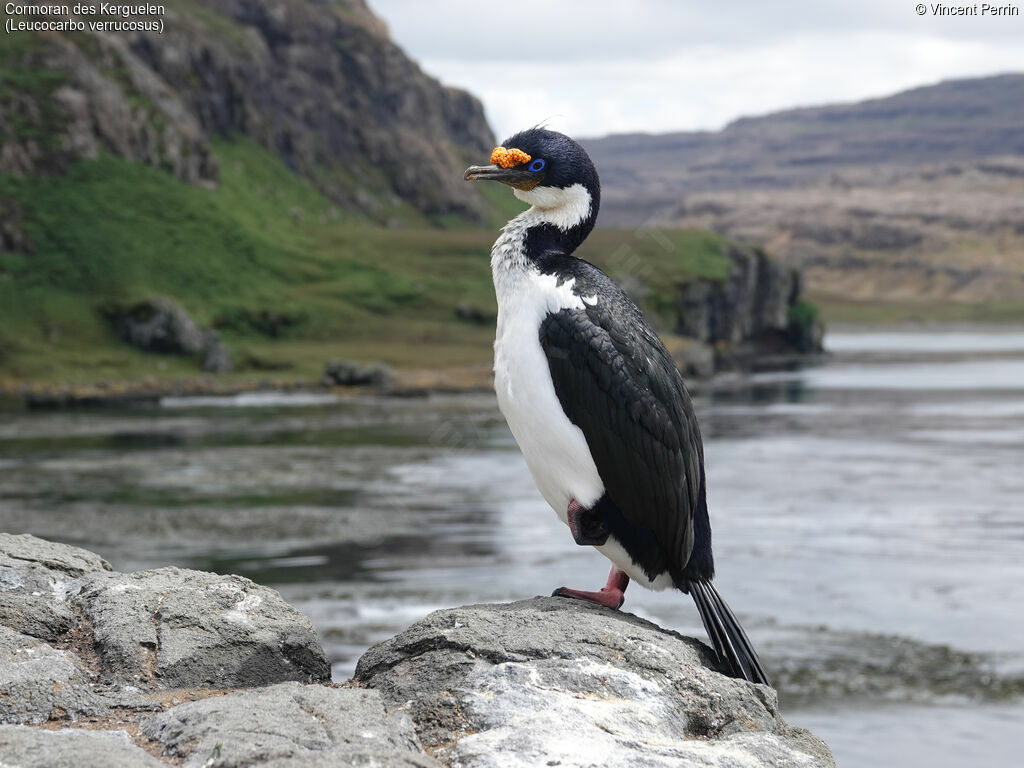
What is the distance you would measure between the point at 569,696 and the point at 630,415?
2.31 metres

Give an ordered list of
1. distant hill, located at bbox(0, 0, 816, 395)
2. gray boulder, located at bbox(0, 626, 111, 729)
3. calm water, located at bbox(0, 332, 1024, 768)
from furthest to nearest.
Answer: distant hill, located at bbox(0, 0, 816, 395) → calm water, located at bbox(0, 332, 1024, 768) → gray boulder, located at bbox(0, 626, 111, 729)

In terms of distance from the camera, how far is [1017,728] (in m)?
27.9

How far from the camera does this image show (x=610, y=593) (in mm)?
9406

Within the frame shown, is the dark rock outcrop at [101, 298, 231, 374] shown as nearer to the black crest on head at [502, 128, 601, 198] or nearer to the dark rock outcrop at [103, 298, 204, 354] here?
the dark rock outcrop at [103, 298, 204, 354]

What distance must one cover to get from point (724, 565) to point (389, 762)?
3743 cm

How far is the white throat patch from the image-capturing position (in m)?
9.63

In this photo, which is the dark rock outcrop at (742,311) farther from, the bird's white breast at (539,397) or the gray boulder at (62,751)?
the gray boulder at (62,751)

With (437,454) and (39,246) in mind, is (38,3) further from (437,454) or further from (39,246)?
(437,454)

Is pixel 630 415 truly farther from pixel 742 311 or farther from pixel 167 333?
pixel 742 311

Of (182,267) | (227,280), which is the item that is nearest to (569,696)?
(182,267)

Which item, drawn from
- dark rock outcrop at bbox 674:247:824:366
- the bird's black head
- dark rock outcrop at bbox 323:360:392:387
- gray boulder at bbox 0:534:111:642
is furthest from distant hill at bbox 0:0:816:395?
gray boulder at bbox 0:534:111:642

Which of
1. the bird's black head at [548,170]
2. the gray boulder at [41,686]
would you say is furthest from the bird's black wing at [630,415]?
the gray boulder at [41,686]

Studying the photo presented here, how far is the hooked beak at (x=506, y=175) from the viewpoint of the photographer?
368 inches

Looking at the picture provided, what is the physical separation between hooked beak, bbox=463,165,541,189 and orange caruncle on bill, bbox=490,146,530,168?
4 centimetres
